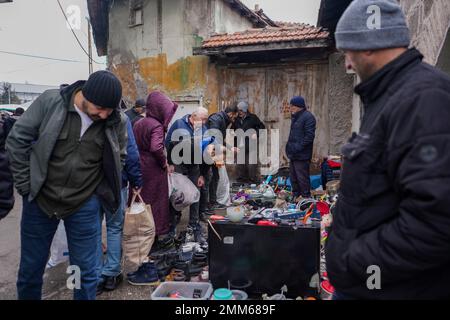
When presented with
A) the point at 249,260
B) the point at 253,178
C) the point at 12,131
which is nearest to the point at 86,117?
the point at 12,131

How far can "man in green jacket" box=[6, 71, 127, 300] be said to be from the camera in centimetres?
272

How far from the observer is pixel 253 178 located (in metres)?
9.77

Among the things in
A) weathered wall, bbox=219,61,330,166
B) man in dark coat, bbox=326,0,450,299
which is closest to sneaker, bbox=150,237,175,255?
man in dark coat, bbox=326,0,450,299

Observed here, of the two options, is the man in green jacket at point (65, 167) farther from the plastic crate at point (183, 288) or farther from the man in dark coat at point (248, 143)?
the man in dark coat at point (248, 143)

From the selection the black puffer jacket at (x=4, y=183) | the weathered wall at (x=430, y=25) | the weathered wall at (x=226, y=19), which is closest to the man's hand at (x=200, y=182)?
the black puffer jacket at (x=4, y=183)

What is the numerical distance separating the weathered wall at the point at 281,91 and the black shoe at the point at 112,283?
254 inches

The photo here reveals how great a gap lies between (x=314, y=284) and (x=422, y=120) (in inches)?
94.8

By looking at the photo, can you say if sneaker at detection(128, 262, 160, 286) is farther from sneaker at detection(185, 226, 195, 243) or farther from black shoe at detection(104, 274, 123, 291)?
sneaker at detection(185, 226, 195, 243)

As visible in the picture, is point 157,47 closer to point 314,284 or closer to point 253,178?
point 253,178

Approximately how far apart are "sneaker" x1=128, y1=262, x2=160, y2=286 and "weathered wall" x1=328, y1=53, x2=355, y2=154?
614 cm

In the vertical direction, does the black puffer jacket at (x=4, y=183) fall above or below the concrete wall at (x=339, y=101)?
below

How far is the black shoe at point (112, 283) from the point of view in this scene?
3.85 meters
